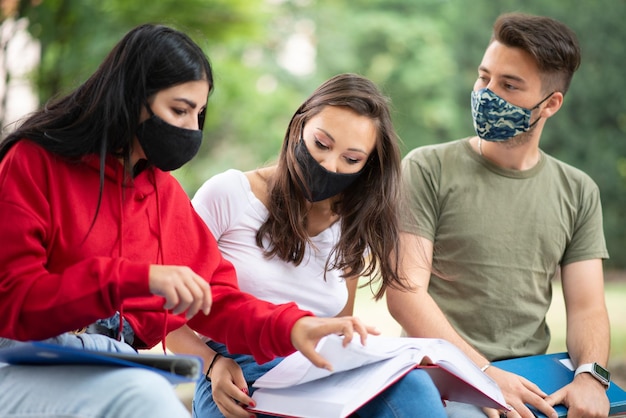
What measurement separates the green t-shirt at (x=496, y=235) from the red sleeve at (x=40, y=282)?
1.11 m

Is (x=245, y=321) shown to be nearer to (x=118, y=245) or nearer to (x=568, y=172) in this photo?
(x=118, y=245)

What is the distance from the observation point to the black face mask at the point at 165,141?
1.60 metres

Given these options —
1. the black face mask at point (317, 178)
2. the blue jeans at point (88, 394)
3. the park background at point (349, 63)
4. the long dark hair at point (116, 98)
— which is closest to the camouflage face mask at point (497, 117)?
the park background at point (349, 63)

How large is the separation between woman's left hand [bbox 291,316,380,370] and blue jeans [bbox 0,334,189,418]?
1.06ft

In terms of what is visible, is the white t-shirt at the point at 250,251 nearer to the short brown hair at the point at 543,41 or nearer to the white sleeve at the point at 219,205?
the white sleeve at the point at 219,205

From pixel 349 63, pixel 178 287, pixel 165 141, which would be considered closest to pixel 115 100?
pixel 165 141

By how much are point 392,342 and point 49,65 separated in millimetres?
4332

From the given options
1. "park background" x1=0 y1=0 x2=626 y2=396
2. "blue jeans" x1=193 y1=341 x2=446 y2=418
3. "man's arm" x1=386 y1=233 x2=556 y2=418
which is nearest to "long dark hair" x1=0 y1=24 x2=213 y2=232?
"park background" x1=0 y1=0 x2=626 y2=396

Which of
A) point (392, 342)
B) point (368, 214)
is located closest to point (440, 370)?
point (392, 342)

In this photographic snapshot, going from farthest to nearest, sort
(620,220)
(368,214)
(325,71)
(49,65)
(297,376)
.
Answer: (325,71), (620,220), (49,65), (368,214), (297,376)

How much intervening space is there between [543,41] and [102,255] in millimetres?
1469

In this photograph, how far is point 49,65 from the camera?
546 cm

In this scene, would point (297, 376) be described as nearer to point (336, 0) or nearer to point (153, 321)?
point (153, 321)

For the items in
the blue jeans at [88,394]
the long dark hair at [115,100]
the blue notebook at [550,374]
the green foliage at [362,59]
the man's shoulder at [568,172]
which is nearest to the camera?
the blue jeans at [88,394]
